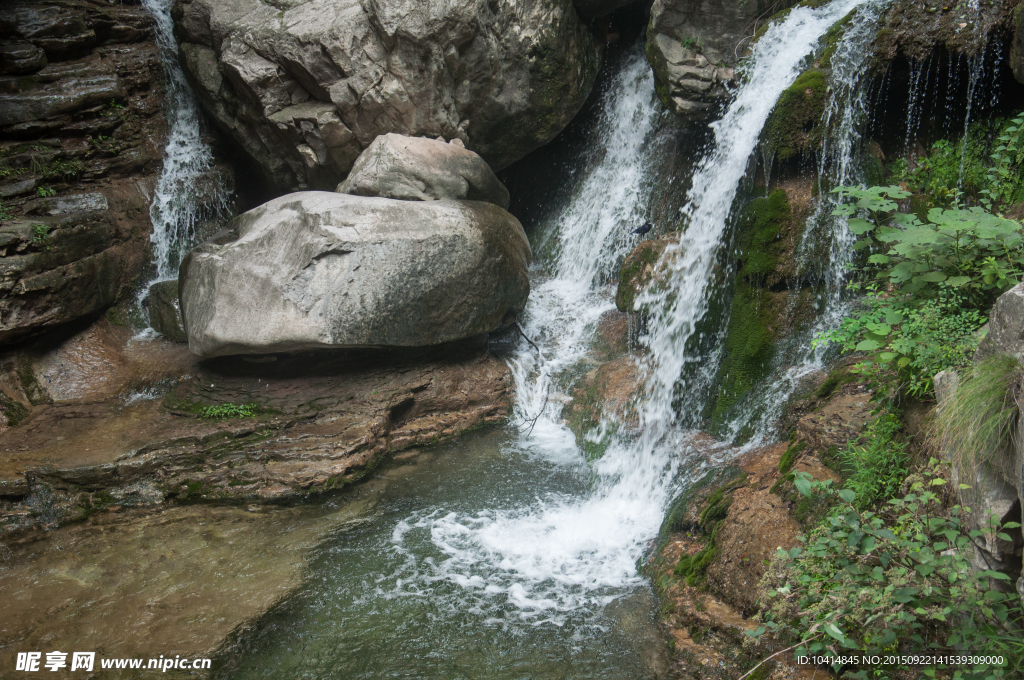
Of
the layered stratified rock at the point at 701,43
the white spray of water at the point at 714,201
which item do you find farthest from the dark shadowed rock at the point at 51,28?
the white spray of water at the point at 714,201

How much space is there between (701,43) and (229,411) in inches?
270

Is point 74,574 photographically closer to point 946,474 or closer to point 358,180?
point 358,180

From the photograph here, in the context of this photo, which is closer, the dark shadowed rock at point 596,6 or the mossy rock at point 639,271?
the mossy rock at point 639,271

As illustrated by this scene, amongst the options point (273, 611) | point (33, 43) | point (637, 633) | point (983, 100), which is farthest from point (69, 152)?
point (983, 100)

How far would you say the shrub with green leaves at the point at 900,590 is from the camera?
248cm

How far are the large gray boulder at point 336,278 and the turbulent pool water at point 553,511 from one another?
4.69 feet

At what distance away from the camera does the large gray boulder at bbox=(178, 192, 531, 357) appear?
254 inches

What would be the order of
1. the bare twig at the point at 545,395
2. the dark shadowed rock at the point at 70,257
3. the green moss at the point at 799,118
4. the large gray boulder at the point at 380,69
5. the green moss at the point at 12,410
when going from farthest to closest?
1. the large gray boulder at the point at 380,69
2. the bare twig at the point at 545,395
3. the dark shadowed rock at the point at 70,257
4. the green moss at the point at 12,410
5. the green moss at the point at 799,118

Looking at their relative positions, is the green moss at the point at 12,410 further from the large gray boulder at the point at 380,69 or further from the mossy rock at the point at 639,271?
the mossy rock at the point at 639,271

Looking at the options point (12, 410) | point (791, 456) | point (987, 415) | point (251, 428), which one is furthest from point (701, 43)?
point (12, 410)

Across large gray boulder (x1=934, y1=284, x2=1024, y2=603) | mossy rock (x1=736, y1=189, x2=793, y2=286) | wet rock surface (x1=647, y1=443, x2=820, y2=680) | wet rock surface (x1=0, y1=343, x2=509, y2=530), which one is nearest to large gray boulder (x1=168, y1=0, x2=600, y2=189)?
wet rock surface (x1=0, y1=343, x2=509, y2=530)

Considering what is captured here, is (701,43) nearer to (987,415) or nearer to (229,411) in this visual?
(987,415)

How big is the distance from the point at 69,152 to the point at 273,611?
24.1 ft

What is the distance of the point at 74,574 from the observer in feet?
16.3
